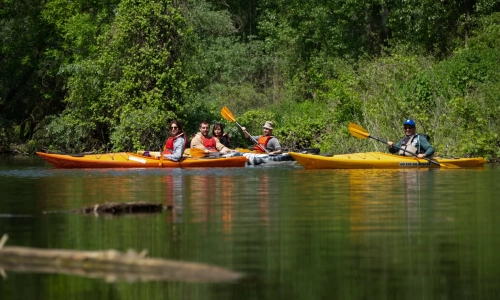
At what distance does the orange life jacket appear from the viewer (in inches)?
995

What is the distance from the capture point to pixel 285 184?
59.6ft

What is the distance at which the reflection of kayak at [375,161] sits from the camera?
22562 mm

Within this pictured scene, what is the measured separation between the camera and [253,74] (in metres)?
46.5

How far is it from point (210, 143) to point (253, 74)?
21413 millimetres

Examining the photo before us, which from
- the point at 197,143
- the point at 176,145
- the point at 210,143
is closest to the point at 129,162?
the point at 176,145

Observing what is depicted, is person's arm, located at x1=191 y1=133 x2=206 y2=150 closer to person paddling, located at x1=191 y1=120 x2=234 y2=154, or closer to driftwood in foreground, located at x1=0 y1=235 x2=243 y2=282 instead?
person paddling, located at x1=191 y1=120 x2=234 y2=154

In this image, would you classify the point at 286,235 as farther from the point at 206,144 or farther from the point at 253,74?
the point at 253,74

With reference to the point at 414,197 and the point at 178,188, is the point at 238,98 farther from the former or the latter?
the point at 414,197

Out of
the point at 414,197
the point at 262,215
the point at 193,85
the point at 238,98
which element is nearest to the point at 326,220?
the point at 262,215

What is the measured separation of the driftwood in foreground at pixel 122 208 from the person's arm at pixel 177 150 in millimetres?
11115

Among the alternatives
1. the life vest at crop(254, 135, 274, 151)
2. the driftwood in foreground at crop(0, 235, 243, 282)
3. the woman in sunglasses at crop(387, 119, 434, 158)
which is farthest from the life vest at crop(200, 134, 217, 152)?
the driftwood in foreground at crop(0, 235, 243, 282)

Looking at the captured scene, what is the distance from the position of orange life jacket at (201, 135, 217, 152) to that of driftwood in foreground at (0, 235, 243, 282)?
56.3ft

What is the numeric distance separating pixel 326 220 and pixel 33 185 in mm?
8232

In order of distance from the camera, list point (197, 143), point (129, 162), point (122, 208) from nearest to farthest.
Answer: point (122, 208), point (129, 162), point (197, 143)
